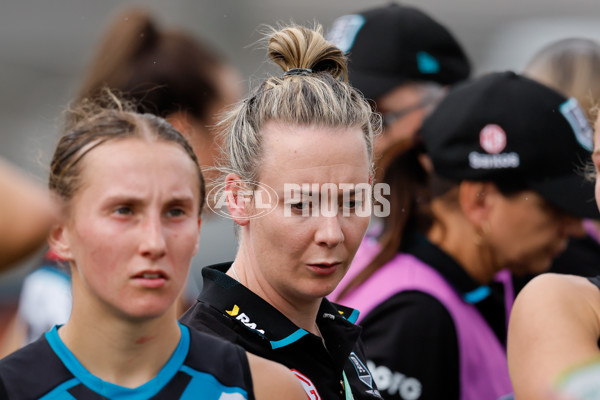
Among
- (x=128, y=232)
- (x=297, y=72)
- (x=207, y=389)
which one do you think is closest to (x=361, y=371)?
(x=207, y=389)

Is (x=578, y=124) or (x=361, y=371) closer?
(x=361, y=371)

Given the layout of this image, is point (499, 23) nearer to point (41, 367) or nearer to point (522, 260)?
point (522, 260)

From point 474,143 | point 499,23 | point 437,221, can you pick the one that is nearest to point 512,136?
point 474,143

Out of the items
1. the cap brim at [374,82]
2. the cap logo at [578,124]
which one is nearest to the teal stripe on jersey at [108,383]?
the cap logo at [578,124]

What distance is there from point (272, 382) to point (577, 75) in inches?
124

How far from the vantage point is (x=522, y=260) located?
11.4 ft

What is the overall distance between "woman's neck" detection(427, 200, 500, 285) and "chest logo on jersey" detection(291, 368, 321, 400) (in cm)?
129

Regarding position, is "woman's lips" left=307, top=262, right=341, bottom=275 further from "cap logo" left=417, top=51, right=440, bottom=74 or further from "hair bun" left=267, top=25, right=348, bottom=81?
"cap logo" left=417, top=51, right=440, bottom=74

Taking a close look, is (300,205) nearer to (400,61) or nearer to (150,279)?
(150,279)

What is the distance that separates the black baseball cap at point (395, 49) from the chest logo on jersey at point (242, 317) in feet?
6.24

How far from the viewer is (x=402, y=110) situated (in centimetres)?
410

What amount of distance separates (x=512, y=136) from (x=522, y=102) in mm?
162

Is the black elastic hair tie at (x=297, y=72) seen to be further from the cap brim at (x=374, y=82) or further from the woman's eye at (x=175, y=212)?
the cap brim at (x=374, y=82)

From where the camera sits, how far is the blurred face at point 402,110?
3.99 m
